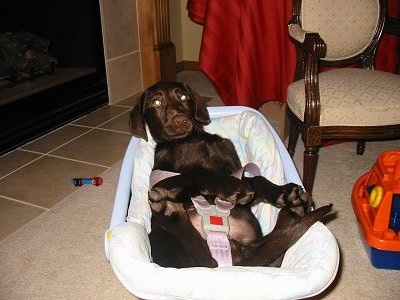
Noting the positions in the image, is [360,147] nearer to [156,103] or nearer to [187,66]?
[156,103]

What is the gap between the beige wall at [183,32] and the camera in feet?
13.4

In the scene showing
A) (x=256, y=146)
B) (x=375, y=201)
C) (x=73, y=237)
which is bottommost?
(x=73, y=237)

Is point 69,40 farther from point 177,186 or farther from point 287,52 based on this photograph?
point 177,186

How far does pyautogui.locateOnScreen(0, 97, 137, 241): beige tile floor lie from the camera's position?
1.98 m

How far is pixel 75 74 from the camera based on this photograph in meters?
3.10

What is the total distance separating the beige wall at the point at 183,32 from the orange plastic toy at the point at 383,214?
9.64ft

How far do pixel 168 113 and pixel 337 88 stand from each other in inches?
30.8

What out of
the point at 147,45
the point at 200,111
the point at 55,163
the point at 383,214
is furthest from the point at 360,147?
the point at 147,45

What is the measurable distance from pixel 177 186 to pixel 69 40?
229 centimetres

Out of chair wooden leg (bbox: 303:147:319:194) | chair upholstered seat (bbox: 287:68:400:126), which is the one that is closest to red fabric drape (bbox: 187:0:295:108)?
chair upholstered seat (bbox: 287:68:400:126)

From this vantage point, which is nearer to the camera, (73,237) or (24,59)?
(73,237)

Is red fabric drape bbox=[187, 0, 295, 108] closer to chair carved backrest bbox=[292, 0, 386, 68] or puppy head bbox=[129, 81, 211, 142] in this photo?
chair carved backrest bbox=[292, 0, 386, 68]

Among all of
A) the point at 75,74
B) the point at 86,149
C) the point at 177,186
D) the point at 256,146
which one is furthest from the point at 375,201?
the point at 75,74

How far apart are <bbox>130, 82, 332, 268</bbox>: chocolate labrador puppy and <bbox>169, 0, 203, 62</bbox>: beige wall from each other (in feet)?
8.86
